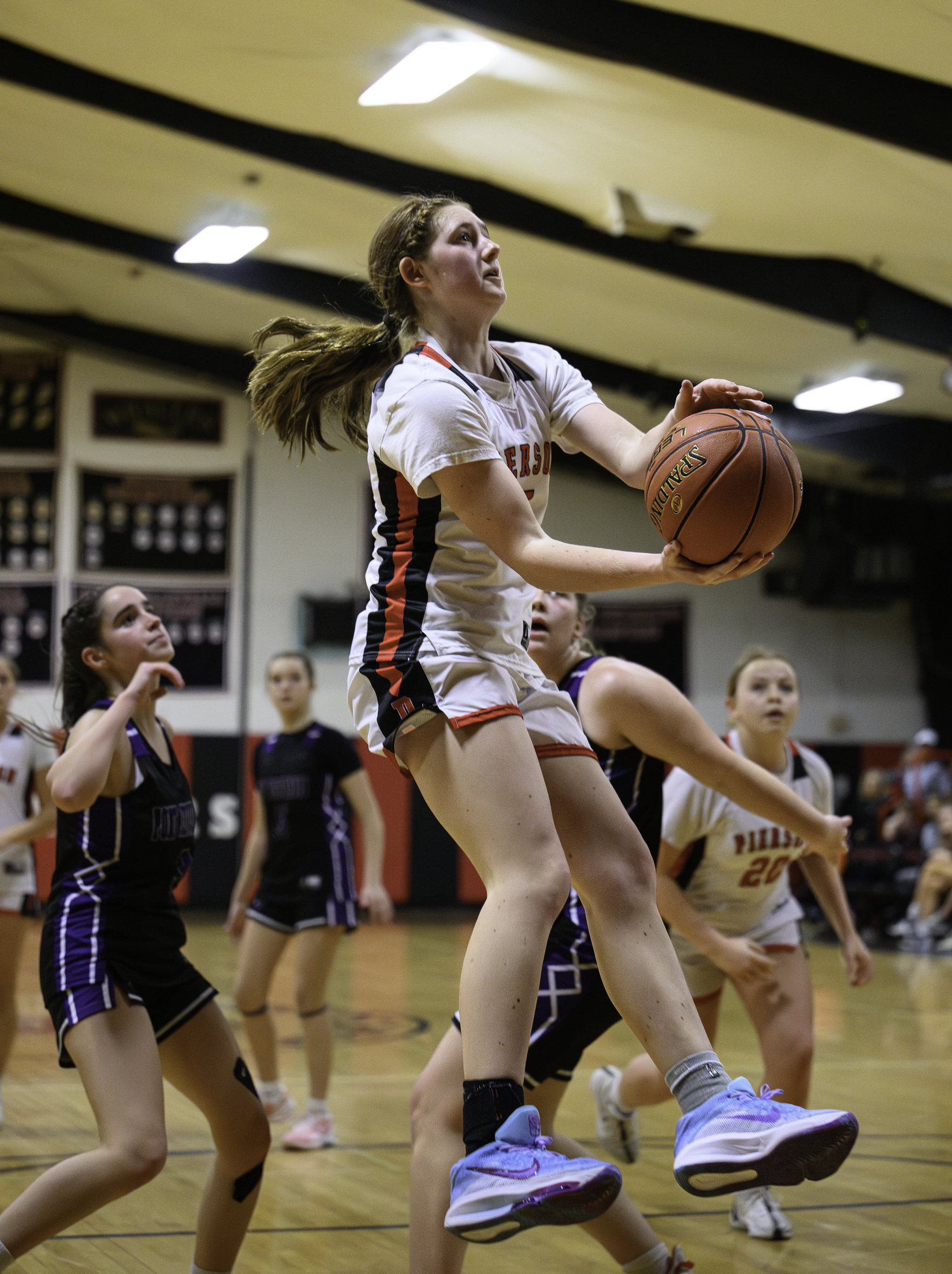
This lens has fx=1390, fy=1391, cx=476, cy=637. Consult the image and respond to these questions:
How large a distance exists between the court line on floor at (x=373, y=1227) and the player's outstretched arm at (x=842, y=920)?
A: 73cm

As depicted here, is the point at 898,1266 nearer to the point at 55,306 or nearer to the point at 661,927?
the point at 661,927

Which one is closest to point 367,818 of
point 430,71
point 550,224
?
point 430,71

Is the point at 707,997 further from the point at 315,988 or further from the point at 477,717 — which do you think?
the point at 477,717

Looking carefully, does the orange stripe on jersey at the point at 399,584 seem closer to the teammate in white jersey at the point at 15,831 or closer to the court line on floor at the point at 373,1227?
the court line on floor at the point at 373,1227

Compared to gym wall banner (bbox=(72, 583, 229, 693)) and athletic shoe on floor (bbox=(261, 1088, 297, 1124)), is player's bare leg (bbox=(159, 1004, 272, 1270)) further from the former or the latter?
gym wall banner (bbox=(72, 583, 229, 693))

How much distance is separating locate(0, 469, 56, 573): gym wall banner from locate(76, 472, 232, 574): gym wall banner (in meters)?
0.35

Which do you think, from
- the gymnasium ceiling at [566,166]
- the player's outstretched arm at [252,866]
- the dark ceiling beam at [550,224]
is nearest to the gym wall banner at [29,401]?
the gymnasium ceiling at [566,166]

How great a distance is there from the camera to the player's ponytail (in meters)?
2.81

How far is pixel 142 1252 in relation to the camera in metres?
3.91

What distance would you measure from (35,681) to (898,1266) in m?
12.7

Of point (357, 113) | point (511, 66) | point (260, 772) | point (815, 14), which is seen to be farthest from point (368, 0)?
point (260, 772)

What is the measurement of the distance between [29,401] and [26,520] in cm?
131

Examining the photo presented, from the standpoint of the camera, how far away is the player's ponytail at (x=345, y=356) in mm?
2809

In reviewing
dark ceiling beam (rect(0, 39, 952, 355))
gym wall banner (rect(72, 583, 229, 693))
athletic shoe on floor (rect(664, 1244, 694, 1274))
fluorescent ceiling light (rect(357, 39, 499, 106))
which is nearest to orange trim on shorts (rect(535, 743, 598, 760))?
athletic shoe on floor (rect(664, 1244, 694, 1274))
